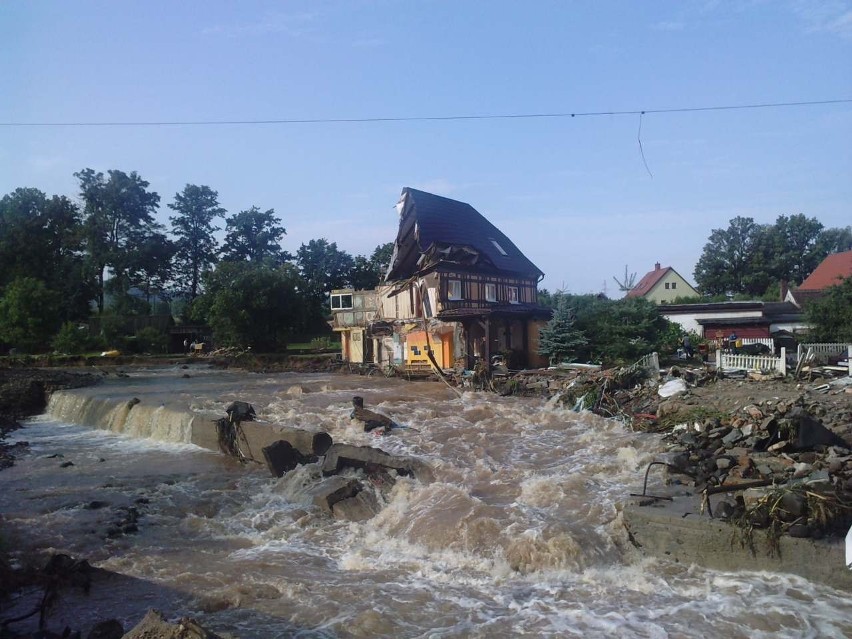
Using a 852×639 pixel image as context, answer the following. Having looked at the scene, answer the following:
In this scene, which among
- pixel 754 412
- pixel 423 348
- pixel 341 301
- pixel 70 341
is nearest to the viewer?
pixel 754 412

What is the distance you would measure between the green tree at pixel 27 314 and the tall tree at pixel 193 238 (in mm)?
16538

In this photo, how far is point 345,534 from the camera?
9.82 m

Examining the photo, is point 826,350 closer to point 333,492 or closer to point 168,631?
point 333,492

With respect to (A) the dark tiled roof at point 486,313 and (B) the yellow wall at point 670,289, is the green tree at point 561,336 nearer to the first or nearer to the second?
(A) the dark tiled roof at point 486,313

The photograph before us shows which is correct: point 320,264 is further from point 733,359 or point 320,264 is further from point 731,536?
point 731,536

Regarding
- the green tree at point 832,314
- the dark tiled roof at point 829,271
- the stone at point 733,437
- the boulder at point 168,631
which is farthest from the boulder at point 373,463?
the dark tiled roof at point 829,271

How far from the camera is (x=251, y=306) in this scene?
44.7 m

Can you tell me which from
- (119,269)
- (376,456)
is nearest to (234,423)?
(376,456)

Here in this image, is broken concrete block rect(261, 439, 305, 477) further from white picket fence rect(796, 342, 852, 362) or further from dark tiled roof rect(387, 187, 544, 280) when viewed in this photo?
dark tiled roof rect(387, 187, 544, 280)

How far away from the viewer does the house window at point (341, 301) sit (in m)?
42.6

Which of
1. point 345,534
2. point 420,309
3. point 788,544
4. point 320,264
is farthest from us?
point 320,264

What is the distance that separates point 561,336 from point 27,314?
3971cm

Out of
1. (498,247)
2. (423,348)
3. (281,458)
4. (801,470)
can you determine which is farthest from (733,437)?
(498,247)

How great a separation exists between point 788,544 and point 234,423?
12.7 metres
